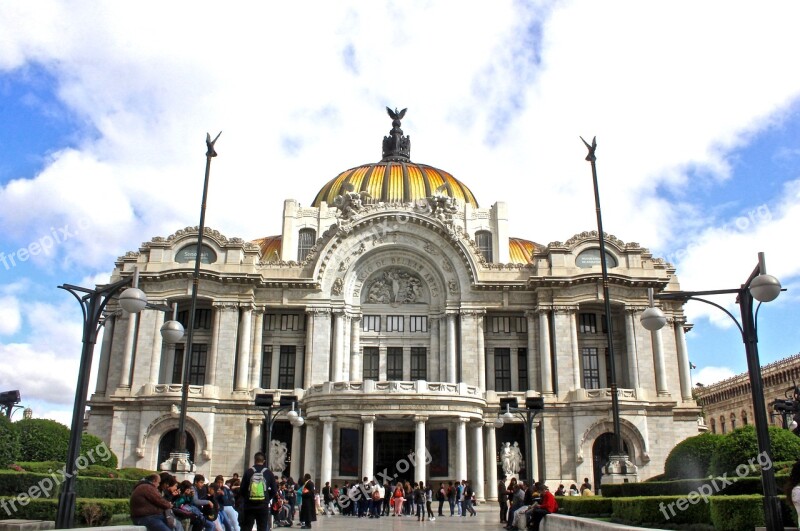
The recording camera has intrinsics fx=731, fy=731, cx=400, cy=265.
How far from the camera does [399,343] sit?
53750 mm

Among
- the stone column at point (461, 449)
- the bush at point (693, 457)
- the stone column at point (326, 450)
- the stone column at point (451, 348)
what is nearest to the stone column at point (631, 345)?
the stone column at point (451, 348)

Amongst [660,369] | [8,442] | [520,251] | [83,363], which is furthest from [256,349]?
[83,363]

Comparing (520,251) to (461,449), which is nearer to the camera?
(461,449)

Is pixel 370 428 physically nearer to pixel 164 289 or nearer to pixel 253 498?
pixel 164 289

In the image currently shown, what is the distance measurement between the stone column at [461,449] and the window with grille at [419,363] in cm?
845

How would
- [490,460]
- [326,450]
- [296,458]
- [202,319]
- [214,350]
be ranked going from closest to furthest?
[326,450] → [296,458] → [490,460] → [214,350] → [202,319]

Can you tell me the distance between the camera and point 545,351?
51.0 m

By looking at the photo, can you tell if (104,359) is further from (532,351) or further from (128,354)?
(532,351)

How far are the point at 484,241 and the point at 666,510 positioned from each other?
42701 mm

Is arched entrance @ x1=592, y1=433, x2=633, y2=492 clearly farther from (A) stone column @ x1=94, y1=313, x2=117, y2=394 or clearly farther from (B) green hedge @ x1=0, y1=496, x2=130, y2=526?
(B) green hedge @ x1=0, y1=496, x2=130, y2=526

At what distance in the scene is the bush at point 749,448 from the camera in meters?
25.8

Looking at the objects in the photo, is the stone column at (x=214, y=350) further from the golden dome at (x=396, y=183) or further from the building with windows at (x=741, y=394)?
the building with windows at (x=741, y=394)

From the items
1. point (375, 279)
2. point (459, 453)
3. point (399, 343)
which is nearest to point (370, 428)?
point (459, 453)

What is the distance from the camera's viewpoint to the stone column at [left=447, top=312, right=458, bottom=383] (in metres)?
51.2
